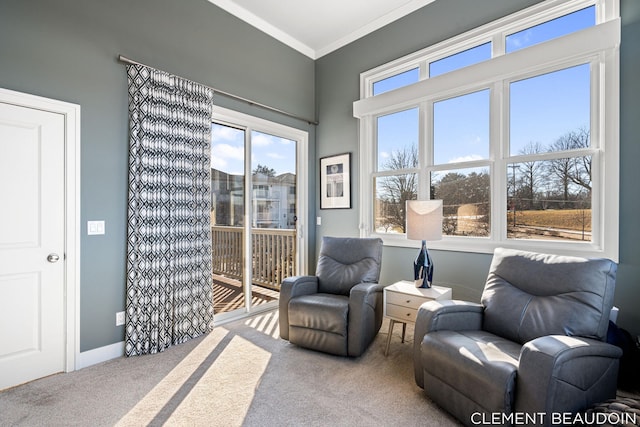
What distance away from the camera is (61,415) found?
1.89 meters

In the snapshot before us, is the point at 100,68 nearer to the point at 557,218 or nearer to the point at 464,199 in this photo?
the point at 464,199

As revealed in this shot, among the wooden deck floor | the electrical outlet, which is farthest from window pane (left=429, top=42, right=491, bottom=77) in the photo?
the electrical outlet

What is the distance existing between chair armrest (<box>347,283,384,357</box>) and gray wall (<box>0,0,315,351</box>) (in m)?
1.97

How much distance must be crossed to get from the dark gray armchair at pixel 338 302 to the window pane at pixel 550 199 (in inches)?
52.0

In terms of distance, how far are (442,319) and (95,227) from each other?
9.02 feet

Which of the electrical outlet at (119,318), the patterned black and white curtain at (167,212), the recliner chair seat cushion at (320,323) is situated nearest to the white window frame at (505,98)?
the recliner chair seat cushion at (320,323)

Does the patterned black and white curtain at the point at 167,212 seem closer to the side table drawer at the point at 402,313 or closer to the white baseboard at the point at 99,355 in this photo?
the white baseboard at the point at 99,355

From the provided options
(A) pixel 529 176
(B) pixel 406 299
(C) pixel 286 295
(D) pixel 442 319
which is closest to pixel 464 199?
(A) pixel 529 176

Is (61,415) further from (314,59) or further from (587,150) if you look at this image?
(314,59)

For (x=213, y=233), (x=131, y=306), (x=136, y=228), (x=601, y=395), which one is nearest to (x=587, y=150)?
(x=601, y=395)

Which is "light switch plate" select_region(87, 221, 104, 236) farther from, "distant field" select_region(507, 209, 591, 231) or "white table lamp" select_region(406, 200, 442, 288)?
"distant field" select_region(507, 209, 591, 231)

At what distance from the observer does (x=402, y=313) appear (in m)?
2.66

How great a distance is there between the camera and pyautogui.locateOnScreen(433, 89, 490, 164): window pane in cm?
310

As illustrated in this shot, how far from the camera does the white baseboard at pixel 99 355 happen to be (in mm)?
2479
